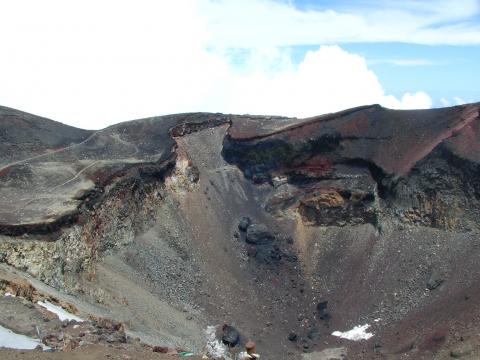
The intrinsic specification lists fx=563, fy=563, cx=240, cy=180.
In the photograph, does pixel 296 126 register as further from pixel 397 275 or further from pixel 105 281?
pixel 105 281

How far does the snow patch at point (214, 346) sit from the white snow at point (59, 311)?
7656 mm

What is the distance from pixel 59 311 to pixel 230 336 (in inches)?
386

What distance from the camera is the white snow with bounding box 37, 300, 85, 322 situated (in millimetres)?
21972

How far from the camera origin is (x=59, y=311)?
2255 centimetres

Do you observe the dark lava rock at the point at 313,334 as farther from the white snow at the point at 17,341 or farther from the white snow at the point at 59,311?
the white snow at the point at 17,341

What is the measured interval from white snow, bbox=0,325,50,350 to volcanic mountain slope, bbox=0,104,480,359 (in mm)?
5376

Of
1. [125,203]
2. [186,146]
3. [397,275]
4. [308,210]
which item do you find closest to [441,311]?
[397,275]

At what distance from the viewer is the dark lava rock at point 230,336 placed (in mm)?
28902

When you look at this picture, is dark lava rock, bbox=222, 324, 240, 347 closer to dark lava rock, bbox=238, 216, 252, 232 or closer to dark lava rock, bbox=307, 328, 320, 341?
dark lava rock, bbox=307, 328, 320, 341

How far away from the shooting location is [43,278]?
1035 inches

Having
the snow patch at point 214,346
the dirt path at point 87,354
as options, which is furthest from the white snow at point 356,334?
the dirt path at point 87,354

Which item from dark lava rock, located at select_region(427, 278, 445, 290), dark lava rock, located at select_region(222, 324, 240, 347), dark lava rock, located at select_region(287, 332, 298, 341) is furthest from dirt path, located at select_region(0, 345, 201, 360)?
dark lava rock, located at select_region(427, 278, 445, 290)

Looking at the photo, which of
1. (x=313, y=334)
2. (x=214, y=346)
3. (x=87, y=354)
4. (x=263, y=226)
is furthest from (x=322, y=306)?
(x=87, y=354)

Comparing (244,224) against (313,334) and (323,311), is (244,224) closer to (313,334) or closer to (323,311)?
(323,311)
